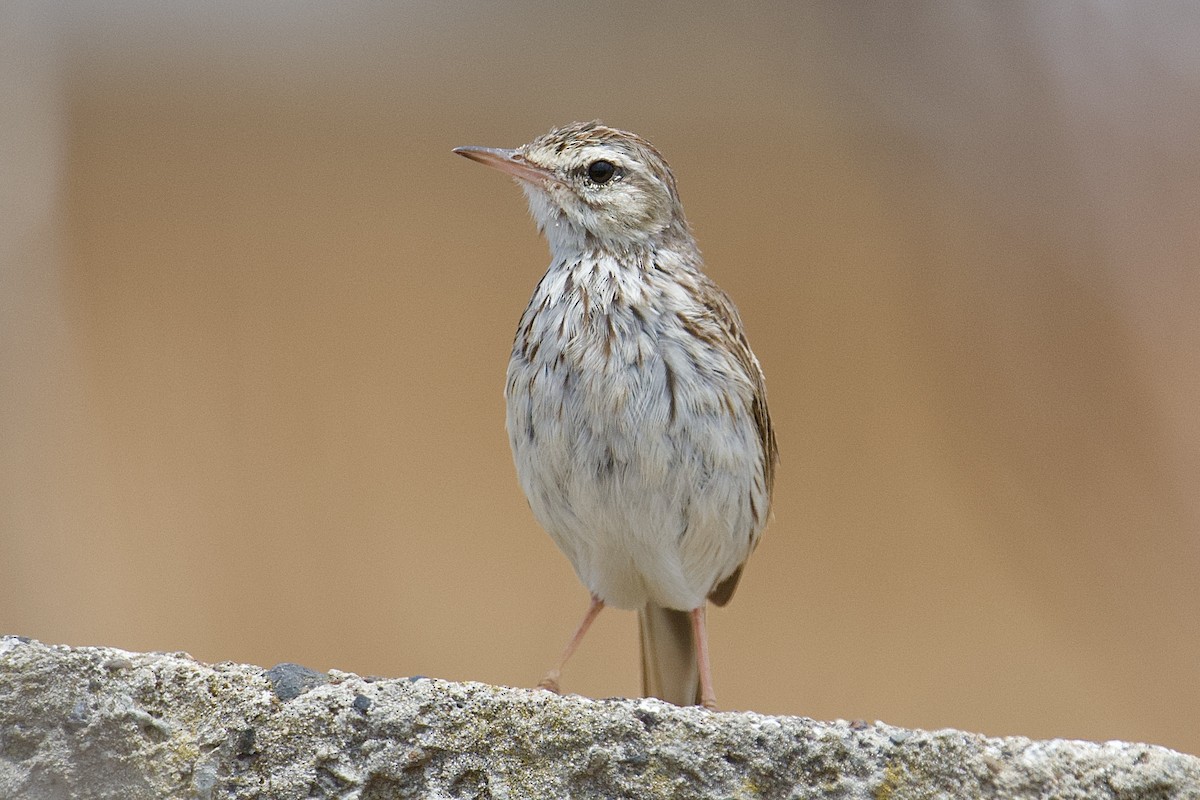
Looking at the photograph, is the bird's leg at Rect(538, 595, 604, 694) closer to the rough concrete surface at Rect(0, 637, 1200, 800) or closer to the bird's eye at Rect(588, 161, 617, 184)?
the bird's eye at Rect(588, 161, 617, 184)

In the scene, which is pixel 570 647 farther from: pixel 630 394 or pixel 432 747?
pixel 432 747

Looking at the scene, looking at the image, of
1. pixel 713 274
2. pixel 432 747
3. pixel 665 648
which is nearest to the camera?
pixel 432 747

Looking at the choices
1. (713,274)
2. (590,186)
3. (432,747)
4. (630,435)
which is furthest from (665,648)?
(432,747)

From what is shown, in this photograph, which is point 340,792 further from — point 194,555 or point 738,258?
point 738,258

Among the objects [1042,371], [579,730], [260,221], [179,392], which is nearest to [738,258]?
[1042,371]

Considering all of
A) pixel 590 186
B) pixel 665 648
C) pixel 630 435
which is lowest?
pixel 665 648

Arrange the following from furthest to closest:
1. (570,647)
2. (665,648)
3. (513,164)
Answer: (665,648) < (570,647) < (513,164)

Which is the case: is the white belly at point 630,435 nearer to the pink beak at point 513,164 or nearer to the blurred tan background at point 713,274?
the pink beak at point 513,164
